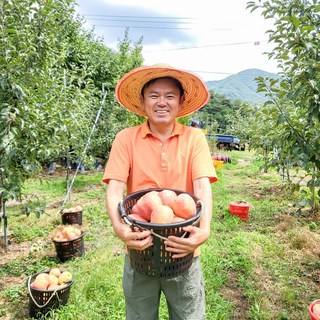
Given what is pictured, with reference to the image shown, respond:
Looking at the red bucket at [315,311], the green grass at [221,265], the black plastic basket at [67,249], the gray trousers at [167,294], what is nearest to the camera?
the gray trousers at [167,294]

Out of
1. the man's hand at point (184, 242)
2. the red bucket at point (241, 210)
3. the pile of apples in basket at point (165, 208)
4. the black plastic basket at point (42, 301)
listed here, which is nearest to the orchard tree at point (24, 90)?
the black plastic basket at point (42, 301)

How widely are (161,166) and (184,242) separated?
1.61 feet

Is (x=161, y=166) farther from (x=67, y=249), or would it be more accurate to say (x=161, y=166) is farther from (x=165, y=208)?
(x=67, y=249)

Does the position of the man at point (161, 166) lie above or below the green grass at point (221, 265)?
above

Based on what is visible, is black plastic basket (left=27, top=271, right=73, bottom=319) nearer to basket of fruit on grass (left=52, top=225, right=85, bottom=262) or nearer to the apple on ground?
basket of fruit on grass (left=52, top=225, right=85, bottom=262)

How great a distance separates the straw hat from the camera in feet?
4.96

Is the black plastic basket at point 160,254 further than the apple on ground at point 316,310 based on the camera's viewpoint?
No

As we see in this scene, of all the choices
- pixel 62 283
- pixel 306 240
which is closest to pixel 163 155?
pixel 62 283

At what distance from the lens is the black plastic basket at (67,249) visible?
12.1 ft

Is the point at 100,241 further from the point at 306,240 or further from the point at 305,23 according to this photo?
the point at 305,23

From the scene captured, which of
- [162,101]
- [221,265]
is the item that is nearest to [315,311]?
[221,265]

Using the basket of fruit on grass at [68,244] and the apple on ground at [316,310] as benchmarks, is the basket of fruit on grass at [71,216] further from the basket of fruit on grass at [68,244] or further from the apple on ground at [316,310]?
the apple on ground at [316,310]

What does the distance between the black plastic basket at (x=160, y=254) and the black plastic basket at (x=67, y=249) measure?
104 inches

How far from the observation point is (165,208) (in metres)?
1.25
